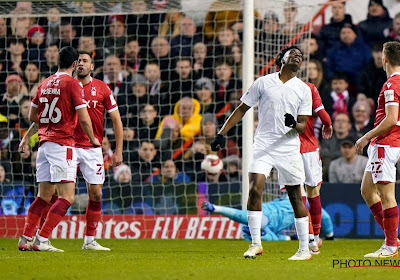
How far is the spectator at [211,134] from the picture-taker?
1475 centimetres

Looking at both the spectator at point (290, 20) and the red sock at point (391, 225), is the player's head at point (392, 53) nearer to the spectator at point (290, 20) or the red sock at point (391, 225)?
the red sock at point (391, 225)

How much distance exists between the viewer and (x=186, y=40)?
1546cm

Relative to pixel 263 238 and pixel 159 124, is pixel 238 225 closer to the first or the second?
pixel 263 238

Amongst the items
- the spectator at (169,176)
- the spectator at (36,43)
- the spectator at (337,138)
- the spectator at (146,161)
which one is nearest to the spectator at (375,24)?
the spectator at (337,138)

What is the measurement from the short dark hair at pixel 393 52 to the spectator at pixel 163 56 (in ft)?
23.3

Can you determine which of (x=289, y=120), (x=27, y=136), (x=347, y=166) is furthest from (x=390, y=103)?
(x=347, y=166)

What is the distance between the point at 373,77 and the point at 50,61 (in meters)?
5.62

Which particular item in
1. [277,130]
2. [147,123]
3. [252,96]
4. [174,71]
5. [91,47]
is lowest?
[147,123]

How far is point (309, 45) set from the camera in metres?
14.6

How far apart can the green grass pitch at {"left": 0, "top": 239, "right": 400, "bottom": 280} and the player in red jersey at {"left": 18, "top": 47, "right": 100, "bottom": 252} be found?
0.45 m

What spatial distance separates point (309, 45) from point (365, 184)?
5672mm

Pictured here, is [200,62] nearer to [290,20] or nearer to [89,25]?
[290,20]

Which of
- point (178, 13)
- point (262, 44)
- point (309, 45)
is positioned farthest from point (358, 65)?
point (178, 13)

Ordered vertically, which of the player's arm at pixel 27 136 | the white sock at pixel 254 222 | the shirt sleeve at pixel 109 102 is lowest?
the white sock at pixel 254 222
